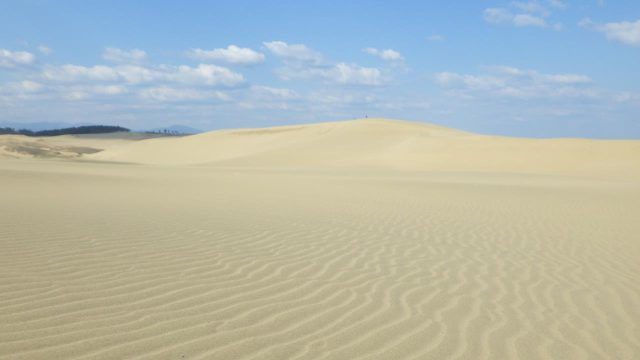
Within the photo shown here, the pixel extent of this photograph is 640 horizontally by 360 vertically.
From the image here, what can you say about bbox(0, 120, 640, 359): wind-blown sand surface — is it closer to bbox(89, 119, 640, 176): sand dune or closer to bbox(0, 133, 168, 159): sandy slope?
bbox(89, 119, 640, 176): sand dune

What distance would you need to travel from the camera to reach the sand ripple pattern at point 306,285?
4.30 meters

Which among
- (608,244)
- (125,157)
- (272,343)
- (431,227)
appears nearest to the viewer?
(272,343)

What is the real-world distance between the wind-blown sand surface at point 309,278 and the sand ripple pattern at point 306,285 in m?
0.02

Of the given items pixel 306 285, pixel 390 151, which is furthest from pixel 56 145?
pixel 306 285

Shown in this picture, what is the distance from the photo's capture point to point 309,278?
629cm

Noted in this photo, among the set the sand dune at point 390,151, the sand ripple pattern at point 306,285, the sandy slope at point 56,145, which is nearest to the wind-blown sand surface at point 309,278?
the sand ripple pattern at point 306,285

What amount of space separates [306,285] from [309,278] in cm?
31

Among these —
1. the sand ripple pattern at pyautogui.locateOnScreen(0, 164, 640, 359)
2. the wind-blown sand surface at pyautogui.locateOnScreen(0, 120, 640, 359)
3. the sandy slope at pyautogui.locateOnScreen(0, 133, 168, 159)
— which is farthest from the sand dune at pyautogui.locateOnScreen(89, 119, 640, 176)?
the sand ripple pattern at pyautogui.locateOnScreen(0, 164, 640, 359)

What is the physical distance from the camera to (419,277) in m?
6.61

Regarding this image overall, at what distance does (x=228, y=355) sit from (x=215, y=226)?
5814 mm

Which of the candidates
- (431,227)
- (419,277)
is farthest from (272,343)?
(431,227)

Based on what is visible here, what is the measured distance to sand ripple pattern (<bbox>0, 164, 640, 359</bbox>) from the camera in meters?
4.30

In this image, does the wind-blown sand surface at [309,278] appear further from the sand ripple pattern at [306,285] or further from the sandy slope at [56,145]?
the sandy slope at [56,145]

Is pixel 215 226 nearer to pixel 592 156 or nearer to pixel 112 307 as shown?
pixel 112 307
